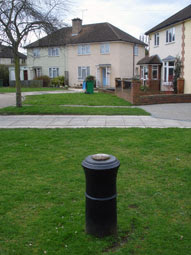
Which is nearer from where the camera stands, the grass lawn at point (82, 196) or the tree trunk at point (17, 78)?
the grass lawn at point (82, 196)

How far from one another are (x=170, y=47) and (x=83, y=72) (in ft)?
53.7

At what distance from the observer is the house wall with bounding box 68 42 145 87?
120 feet

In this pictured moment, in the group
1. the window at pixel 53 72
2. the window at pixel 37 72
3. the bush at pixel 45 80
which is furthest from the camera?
the window at pixel 37 72

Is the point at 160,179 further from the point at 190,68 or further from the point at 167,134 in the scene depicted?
the point at 190,68

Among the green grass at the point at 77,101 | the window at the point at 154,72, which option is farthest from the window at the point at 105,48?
the green grass at the point at 77,101

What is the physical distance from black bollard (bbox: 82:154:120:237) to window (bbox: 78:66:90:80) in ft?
121

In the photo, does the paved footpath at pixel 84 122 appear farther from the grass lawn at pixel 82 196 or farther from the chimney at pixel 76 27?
the chimney at pixel 76 27

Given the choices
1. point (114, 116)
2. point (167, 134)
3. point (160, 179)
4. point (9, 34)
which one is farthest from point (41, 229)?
point (9, 34)

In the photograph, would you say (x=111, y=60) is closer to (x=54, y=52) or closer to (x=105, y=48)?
(x=105, y=48)

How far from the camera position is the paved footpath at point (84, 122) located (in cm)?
1026

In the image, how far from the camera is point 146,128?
959cm

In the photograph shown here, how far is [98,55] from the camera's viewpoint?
38062 millimetres

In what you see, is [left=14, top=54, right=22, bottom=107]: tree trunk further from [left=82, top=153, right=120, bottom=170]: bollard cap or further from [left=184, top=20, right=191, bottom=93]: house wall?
[left=184, top=20, right=191, bottom=93]: house wall

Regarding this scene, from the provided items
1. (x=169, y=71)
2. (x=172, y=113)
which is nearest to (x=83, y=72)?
(x=169, y=71)
